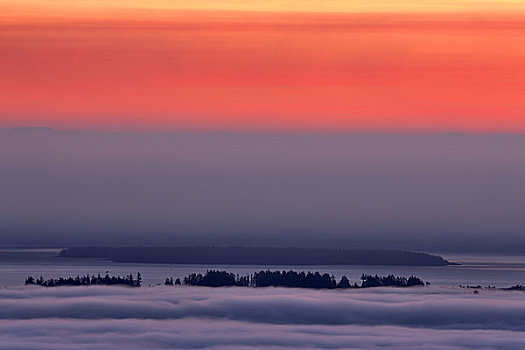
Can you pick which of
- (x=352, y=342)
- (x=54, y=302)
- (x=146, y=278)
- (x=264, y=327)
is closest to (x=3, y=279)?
(x=54, y=302)

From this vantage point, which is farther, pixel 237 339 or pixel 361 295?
pixel 361 295

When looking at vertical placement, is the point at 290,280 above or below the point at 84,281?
below

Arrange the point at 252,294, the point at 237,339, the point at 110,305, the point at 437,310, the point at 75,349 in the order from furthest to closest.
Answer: the point at 252,294, the point at 437,310, the point at 110,305, the point at 237,339, the point at 75,349

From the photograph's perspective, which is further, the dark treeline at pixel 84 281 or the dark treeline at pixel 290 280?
the dark treeline at pixel 84 281

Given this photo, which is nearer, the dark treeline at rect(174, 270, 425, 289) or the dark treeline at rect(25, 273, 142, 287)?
the dark treeline at rect(174, 270, 425, 289)

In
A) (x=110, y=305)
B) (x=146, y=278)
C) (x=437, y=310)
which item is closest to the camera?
(x=146, y=278)

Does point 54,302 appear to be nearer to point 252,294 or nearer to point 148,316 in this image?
point 148,316

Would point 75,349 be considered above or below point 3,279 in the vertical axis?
below

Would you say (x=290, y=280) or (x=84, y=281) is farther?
(x=84, y=281)
